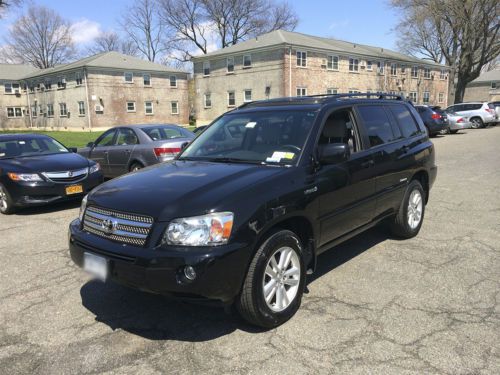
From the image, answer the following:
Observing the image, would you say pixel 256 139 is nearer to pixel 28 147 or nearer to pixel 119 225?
pixel 119 225

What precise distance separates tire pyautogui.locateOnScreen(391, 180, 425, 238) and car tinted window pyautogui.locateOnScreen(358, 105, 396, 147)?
31.4 inches

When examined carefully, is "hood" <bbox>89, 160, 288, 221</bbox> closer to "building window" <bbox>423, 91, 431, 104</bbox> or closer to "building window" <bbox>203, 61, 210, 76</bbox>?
"building window" <bbox>203, 61, 210, 76</bbox>

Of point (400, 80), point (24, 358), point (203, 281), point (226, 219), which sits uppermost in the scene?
point (400, 80)

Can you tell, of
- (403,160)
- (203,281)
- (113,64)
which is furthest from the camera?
(113,64)

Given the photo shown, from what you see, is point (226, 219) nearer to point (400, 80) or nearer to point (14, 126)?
point (400, 80)

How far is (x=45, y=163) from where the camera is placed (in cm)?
781

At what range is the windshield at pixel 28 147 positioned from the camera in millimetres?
8344

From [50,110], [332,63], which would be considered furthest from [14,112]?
[332,63]

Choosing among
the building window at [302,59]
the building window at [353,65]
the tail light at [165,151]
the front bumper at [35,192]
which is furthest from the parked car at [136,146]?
the building window at [353,65]

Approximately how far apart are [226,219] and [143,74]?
45816mm

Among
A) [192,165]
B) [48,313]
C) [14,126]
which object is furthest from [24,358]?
[14,126]

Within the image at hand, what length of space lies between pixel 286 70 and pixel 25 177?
104 feet

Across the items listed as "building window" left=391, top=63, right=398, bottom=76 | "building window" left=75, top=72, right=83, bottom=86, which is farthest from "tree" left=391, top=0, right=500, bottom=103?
"building window" left=75, top=72, right=83, bottom=86

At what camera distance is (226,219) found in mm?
3033
